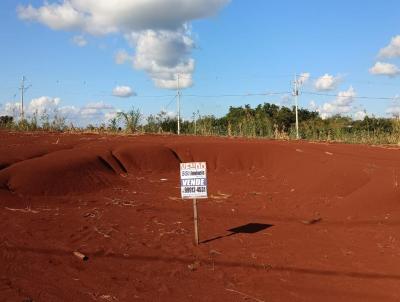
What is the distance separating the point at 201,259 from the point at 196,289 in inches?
42.6

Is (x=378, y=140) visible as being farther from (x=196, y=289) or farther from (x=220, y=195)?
(x=196, y=289)

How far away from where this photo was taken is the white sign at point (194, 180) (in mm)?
8094

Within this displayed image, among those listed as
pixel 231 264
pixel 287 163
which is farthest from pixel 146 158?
pixel 231 264

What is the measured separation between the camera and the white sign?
8094 millimetres

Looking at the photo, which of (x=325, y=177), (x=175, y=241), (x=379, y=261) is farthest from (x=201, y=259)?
(x=325, y=177)

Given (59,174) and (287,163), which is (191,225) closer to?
(59,174)

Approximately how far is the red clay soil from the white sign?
0.76 metres

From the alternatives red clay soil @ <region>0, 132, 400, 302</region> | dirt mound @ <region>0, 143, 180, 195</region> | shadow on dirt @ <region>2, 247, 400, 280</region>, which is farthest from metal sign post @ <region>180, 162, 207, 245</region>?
dirt mound @ <region>0, 143, 180, 195</region>

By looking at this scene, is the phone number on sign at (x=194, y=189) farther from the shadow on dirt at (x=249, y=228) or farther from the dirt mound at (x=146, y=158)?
the dirt mound at (x=146, y=158)

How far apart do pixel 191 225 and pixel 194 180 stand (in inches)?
49.2

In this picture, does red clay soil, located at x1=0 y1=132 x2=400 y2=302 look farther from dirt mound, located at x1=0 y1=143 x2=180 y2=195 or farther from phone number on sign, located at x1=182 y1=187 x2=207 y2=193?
phone number on sign, located at x1=182 y1=187 x2=207 y2=193

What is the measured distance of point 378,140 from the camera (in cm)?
2531

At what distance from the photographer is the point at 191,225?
9055 mm

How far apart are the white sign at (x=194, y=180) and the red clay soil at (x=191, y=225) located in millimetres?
→ 758
